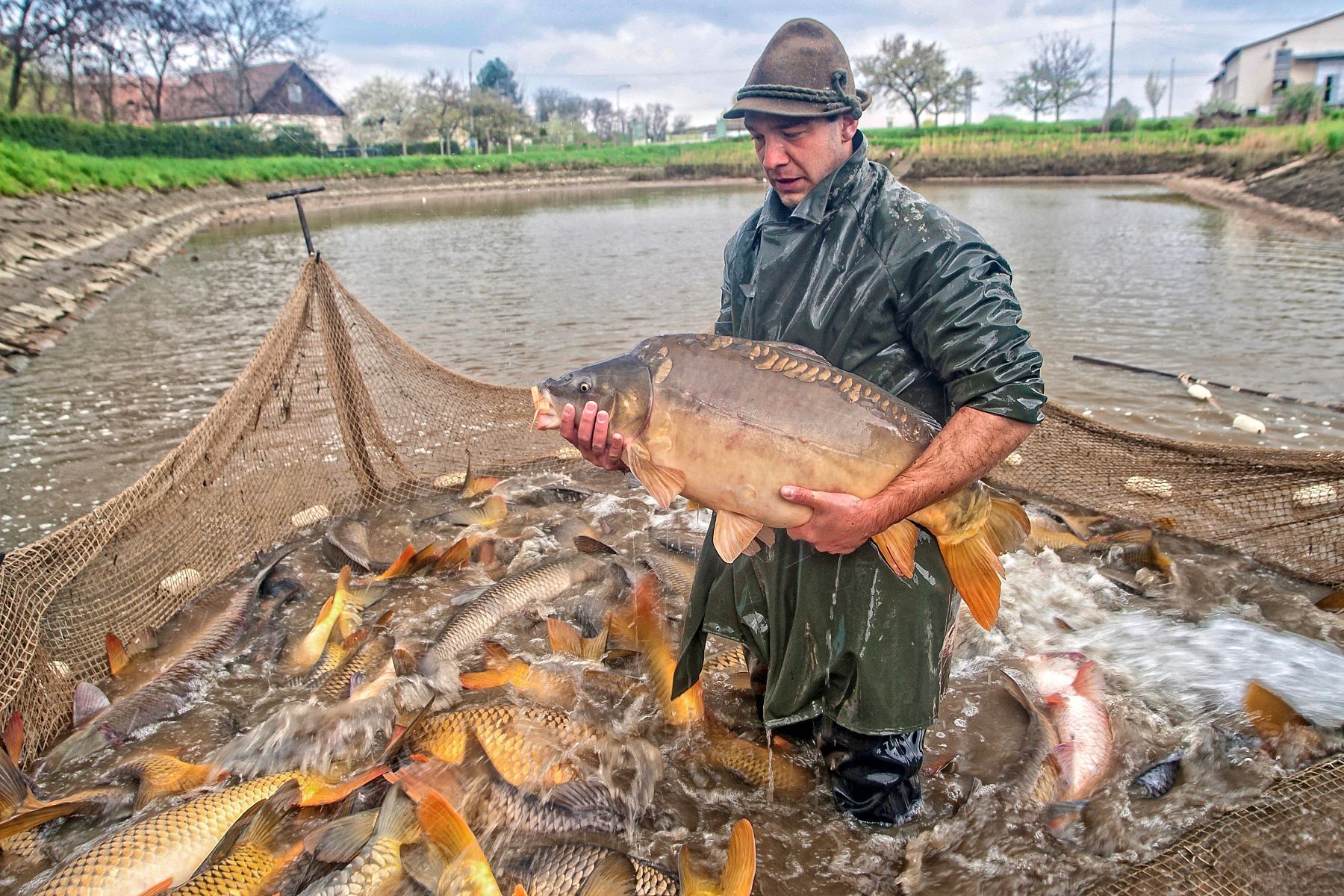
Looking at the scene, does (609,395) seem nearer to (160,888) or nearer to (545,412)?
(545,412)

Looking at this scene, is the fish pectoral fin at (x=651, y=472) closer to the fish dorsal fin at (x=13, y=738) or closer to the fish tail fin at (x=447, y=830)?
the fish tail fin at (x=447, y=830)

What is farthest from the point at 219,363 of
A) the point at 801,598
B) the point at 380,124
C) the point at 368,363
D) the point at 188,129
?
the point at 380,124

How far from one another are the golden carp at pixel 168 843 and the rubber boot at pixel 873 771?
1.45m

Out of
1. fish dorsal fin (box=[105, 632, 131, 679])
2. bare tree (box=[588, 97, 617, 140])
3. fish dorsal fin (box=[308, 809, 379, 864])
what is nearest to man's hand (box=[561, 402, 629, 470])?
fish dorsal fin (box=[308, 809, 379, 864])

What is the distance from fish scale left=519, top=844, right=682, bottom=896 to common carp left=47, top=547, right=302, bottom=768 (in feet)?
6.36

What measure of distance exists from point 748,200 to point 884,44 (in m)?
49.6

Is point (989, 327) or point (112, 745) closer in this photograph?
point (989, 327)

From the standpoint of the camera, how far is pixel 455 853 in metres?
2.32

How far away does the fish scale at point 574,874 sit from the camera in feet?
7.39

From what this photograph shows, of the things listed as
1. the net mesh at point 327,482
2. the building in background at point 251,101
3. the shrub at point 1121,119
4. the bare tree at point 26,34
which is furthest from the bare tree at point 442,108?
the net mesh at point 327,482

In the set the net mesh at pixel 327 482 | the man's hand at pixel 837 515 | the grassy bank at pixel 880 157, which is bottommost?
the net mesh at pixel 327 482

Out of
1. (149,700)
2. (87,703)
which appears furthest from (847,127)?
(87,703)

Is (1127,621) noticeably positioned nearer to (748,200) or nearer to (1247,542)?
(1247,542)

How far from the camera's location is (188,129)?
124 feet
